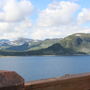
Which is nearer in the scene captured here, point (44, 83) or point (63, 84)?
point (44, 83)

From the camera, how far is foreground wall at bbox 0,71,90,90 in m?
1.79

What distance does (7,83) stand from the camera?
1.77 m

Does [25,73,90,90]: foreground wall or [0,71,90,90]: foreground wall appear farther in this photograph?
[25,73,90,90]: foreground wall

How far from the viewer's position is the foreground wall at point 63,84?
221 centimetres

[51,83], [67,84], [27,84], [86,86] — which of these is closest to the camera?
[27,84]

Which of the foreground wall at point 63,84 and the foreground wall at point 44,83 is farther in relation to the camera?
the foreground wall at point 63,84

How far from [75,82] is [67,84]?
6.3 inches

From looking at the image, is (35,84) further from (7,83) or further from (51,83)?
(7,83)

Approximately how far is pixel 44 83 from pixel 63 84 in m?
0.28

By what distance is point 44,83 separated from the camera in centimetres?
230

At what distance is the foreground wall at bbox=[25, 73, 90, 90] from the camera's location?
2.21 m

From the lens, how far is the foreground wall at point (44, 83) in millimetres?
1789

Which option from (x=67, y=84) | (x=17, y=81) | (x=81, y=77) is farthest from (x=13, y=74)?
(x=81, y=77)

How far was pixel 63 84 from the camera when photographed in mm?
2504
